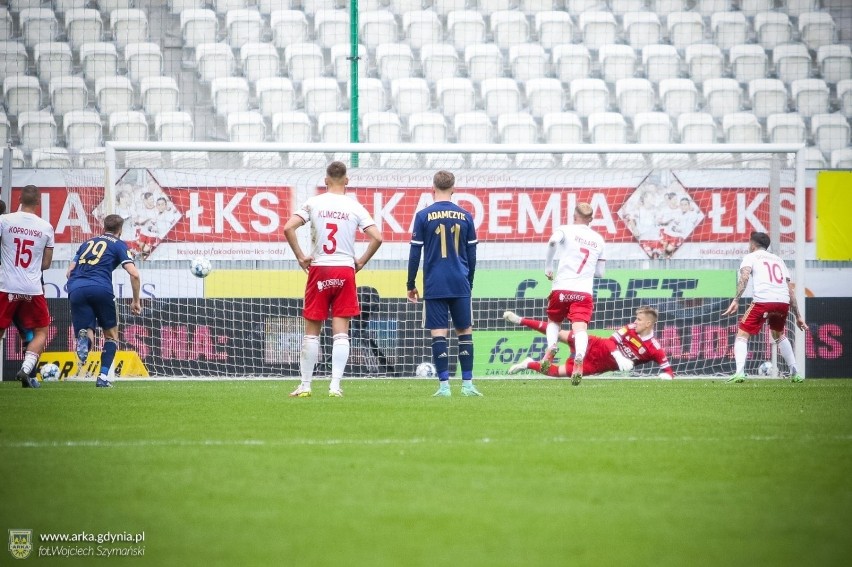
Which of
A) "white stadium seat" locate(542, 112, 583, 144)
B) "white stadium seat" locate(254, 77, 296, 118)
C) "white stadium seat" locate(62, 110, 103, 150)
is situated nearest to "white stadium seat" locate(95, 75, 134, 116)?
"white stadium seat" locate(62, 110, 103, 150)

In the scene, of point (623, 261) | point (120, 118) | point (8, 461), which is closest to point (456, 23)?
point (120, 118)

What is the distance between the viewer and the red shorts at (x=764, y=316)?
1223 centimetres

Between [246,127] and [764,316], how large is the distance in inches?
379

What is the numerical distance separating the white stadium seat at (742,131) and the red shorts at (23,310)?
12651 mm

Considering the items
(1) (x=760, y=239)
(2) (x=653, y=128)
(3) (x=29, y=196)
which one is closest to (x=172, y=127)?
(3) (x=29, y=196)

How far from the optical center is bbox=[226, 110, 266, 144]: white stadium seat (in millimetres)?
18234

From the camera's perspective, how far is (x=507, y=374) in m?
14.3

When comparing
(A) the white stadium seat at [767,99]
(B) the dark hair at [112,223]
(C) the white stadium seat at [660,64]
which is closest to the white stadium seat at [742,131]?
(A) the white stadium seat at [767,99]

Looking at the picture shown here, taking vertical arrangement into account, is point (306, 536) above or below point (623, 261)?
below

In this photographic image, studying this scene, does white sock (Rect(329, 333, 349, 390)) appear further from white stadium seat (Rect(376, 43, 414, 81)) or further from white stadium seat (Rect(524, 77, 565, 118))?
white stadium seat (Rect(376, 43, 414, 81))

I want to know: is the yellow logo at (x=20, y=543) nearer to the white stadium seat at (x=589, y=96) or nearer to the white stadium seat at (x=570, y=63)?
the white stadium seat at (x=589, y=96)

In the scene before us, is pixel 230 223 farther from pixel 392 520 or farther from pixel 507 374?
pixel 392 520

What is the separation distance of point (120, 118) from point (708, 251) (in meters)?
10.1

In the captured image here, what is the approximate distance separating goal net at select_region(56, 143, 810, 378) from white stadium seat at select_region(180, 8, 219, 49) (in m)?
5.89
